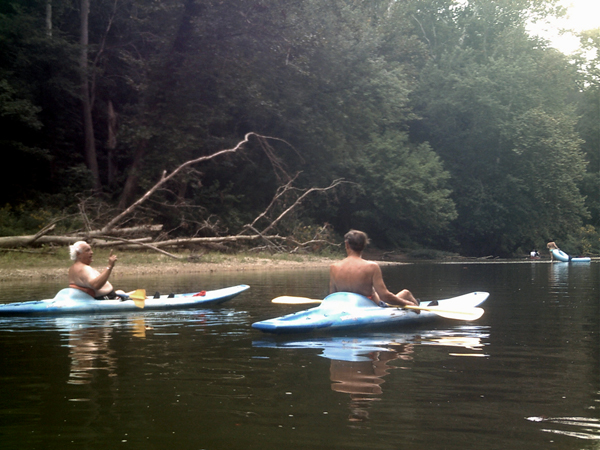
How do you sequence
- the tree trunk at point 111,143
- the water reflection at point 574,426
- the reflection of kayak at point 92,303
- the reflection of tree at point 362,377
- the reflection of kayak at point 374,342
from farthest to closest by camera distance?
the tree trunk at point 111,143 → the reflection of kayak at point 92,303 → the reflection of kayak at point 374,342 → the reflection of tree at point 362,377 → the water reflection at point 574,426

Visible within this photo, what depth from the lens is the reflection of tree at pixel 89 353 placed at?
211 inches

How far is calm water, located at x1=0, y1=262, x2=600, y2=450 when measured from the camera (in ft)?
12.3

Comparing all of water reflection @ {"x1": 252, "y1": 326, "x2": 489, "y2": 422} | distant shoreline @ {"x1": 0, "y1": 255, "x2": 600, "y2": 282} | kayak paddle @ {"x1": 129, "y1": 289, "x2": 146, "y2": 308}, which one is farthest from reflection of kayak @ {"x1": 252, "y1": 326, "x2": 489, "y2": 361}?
distant shoreline @ {"x1": 0, "y1": 255, "x2": 600, "y2": 282}

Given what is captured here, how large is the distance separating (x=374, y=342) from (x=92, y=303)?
4276 millimetres

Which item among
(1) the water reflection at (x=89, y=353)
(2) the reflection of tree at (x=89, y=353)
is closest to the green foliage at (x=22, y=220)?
(1) the water reflection at (x=89, y=353)

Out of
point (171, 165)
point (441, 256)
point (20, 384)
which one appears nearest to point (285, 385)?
point (20, 384)

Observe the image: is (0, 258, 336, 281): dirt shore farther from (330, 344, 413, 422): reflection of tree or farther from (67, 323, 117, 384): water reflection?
(330, 344, 413, 422): reflection of tree

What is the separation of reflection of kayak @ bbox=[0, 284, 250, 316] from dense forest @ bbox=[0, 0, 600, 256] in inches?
333

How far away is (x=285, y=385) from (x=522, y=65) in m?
37.5

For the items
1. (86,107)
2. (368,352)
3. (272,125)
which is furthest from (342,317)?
(272,125)

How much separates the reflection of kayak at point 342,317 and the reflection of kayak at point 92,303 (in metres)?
2.96

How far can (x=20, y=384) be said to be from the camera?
501cm

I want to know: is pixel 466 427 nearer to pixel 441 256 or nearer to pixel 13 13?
pixel 13 13

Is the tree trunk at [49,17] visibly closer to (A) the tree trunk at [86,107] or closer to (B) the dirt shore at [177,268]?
(A) the tree trunk at [86,107]
